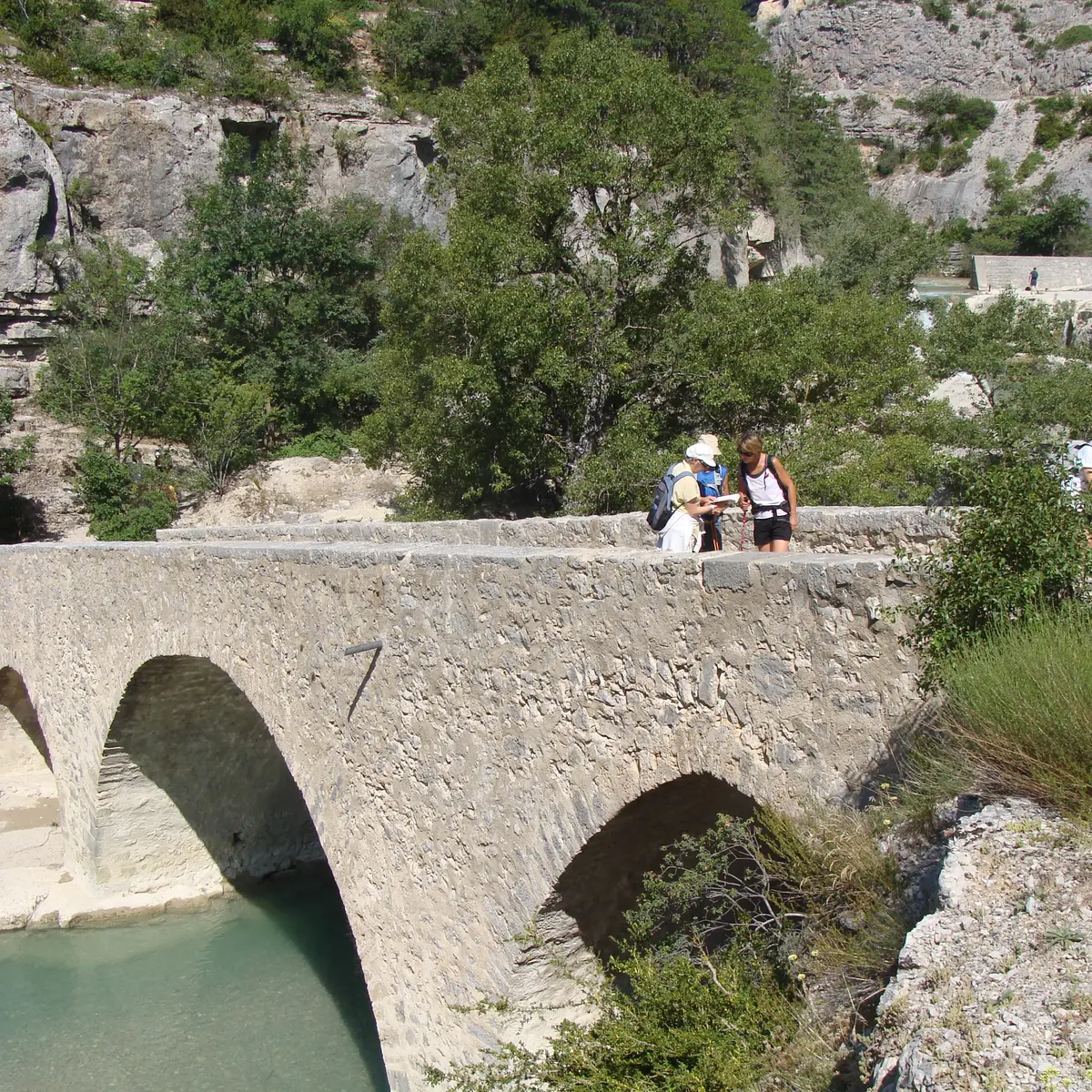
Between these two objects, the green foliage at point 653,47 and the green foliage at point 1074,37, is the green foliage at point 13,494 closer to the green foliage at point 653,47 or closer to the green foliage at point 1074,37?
the green foliage at point 653,47

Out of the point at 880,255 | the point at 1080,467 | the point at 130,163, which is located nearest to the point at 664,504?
the point at 1080,467

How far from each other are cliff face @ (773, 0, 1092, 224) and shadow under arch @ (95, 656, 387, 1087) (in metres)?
48.9

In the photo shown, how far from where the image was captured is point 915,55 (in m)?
52.9

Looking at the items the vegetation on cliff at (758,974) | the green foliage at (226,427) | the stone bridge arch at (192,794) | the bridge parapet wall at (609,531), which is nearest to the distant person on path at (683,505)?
the bridge parapet wall at (609,531)

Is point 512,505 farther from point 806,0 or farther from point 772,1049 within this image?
point 806,0

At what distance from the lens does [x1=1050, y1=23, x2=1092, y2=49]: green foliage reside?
165ft

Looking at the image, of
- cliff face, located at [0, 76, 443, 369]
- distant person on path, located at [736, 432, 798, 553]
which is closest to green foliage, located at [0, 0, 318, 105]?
cliff face, located at [0, 76, 443, 369]

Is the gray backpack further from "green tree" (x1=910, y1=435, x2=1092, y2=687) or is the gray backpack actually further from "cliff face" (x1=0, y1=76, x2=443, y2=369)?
"cliff face" (x1=0, y1=76, x2=443, y2=369)

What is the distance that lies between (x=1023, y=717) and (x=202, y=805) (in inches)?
393

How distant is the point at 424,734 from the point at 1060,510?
11.0 ft

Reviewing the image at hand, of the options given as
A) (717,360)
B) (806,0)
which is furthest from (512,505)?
(806,0)

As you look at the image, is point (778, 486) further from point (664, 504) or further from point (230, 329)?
point (230, 329)

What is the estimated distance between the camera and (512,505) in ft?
49.3

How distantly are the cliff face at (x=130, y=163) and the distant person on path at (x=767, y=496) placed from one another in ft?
73.9
